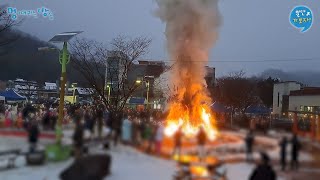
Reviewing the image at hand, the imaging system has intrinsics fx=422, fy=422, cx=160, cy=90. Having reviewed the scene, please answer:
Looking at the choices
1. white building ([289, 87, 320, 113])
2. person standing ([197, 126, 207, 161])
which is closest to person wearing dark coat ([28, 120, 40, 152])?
person standing ([197, 126, 207, 161])

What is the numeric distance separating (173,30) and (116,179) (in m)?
2.62

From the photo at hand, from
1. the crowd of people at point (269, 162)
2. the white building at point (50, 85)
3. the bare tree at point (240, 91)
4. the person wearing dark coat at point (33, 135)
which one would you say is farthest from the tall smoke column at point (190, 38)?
the bare tree at point (240, 91)

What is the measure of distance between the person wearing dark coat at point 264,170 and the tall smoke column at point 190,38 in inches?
78.0

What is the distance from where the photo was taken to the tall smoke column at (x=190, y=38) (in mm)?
5832

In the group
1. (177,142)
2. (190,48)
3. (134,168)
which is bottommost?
(134,168)

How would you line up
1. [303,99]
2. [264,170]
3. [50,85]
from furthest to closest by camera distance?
[303,99] < [50,85] < [264,170]

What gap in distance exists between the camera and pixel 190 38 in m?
6.09

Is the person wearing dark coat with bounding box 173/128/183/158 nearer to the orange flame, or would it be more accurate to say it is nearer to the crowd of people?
the orange flame

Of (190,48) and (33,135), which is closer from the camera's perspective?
(33,135)

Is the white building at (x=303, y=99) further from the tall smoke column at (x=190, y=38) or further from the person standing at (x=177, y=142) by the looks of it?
the person standing at (x=177, y=142)

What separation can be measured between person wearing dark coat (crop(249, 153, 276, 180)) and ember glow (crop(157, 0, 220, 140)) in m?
0.96

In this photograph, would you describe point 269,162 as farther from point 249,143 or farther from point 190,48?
point 190,48

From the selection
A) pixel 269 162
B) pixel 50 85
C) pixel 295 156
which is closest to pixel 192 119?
pixel 269 162

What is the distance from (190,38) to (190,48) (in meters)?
0.29
